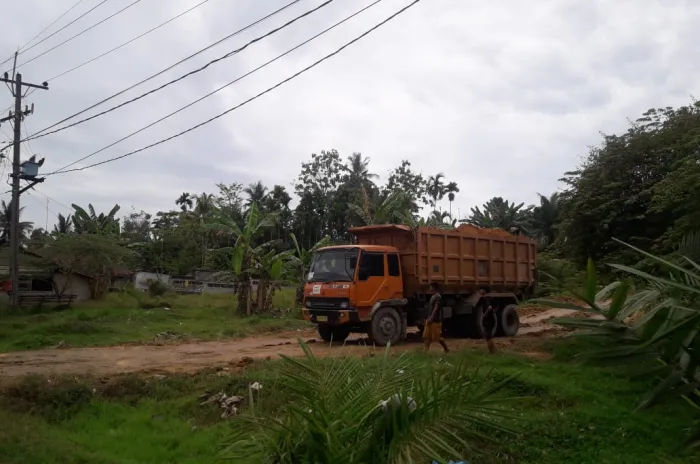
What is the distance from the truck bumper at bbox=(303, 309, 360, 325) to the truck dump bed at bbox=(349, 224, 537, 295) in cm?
174

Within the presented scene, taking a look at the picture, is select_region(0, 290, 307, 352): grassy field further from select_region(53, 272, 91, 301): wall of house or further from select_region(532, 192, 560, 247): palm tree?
select_region(532, 192, 560, 247): palm tree

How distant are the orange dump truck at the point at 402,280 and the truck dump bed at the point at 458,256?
0.08 feet

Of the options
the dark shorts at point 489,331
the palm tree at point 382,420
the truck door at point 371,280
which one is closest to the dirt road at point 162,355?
the dark shorts at point 489,331

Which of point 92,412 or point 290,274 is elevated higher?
point 290,274

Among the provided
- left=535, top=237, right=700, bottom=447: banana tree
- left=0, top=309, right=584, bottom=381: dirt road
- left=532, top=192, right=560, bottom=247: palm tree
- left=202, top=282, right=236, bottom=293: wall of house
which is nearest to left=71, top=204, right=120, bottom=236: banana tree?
left=202, top=282, right=236, bottom=293: wall of house

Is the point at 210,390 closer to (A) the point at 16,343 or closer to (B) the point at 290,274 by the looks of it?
(A) the point at 16,343

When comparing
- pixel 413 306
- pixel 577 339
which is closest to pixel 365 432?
pixel 577 339

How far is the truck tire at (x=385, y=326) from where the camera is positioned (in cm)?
1439

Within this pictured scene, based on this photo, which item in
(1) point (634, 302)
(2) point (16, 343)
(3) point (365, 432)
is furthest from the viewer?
(2) point (16, 343)

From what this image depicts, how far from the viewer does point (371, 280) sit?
14.6 m

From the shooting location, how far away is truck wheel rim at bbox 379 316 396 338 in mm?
14555

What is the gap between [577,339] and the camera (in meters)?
1.55

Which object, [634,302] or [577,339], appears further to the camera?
[634,302]

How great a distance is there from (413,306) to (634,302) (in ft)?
46.0
